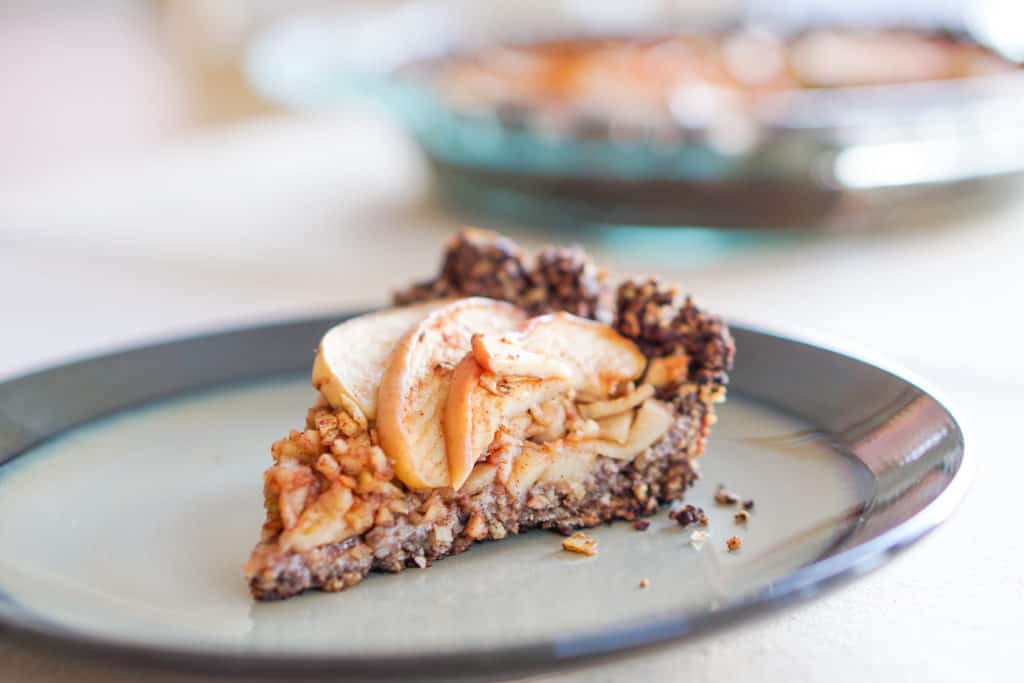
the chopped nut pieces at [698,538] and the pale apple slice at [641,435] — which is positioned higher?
the pale apple slice at [641,435]

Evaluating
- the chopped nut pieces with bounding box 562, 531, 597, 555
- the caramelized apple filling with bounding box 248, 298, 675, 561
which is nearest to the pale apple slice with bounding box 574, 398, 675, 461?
the caramelized apple filling with bounding box 248, 298, 675, 561

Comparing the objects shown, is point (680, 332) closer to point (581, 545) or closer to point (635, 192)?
point (581, 545)

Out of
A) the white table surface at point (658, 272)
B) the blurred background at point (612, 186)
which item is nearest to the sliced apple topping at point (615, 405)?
the white table surface at point (658, 272)

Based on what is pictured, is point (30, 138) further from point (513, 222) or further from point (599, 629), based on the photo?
point (599, 629)

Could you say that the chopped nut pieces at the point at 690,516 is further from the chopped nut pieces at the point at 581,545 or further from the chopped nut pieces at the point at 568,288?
the chopped nut pieces at the point at 568,288

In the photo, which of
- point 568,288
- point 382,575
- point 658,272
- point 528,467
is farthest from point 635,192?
point 382,575

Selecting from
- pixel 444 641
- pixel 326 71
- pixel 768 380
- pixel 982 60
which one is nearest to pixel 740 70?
pixel 982 60

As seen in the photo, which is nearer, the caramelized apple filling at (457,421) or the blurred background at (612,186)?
the caramelized apple filling at (457,421)

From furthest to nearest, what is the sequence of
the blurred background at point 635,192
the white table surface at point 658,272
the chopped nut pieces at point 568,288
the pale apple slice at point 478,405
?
1. the blurred background at point 635,192
2. the chopped nut pieces at point 568,288
3. the pale apple slice at point 478,405
4. the white table surface at point 658,272
